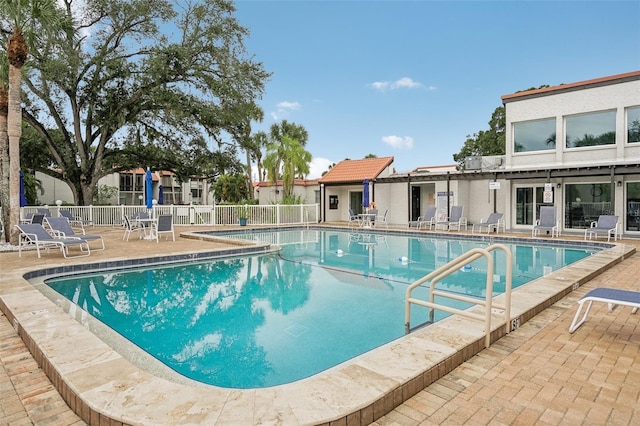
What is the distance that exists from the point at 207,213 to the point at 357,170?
30.3 feet

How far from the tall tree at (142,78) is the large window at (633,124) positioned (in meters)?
16.9

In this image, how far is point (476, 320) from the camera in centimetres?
411

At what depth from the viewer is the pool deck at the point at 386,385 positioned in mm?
2359

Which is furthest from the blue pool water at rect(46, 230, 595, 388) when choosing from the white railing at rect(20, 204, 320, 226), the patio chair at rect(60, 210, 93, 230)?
the patio chair at rect(60, 210, 93, 230)

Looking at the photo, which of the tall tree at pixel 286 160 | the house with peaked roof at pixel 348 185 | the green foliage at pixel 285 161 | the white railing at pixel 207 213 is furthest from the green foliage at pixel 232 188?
the white railing at pixel 207 213

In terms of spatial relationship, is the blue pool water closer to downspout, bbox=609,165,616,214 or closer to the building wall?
downspout, bbox=609,165,616,214

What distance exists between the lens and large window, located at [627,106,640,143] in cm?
1379

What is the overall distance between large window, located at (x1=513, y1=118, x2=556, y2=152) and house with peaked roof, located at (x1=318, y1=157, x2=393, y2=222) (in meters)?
7.42

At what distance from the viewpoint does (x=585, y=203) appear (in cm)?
1502

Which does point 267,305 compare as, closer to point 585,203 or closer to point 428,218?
point 428,218

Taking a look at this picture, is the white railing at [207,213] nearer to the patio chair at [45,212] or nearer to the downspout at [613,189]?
the patio chair at [45,212]

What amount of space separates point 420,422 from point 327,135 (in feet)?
115

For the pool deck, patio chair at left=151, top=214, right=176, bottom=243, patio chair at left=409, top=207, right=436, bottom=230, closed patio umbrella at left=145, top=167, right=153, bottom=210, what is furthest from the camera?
patio chair at left=409, top=207, right=436, bottom=230

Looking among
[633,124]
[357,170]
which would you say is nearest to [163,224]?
[357,170]
